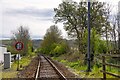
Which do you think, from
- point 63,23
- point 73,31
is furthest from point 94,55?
point 63,23

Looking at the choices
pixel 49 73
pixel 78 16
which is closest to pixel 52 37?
pixel 78 16

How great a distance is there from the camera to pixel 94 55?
92.9ft

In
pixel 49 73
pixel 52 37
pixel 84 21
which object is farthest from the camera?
pixel 52 37

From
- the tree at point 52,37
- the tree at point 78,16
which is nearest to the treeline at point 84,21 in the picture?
the tree at point 78,16

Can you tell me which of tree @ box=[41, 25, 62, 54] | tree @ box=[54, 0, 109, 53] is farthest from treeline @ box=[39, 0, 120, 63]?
tree @ box=[41, 25, 62, 54]

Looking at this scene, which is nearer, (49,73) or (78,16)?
(49,73)

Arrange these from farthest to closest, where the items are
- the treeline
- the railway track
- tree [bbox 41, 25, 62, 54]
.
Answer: tree [bbox 41, 25, 62, 54]
the treeline
the railway track

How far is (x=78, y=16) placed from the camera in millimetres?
51219

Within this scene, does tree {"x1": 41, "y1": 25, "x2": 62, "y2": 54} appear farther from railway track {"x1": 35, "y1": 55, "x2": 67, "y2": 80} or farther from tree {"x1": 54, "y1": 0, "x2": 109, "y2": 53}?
railway track {"x1": 35, "y1": 55, "x2": 67, "y2": 80}

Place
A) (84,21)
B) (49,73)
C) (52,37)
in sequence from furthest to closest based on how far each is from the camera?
(52,37), (84,21), (49,73)

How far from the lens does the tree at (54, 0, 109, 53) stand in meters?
45.1

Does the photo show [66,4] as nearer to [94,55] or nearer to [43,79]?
[94,55]

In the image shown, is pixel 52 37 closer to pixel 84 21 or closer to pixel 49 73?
pixel 84 21

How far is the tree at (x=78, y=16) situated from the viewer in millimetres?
45125
